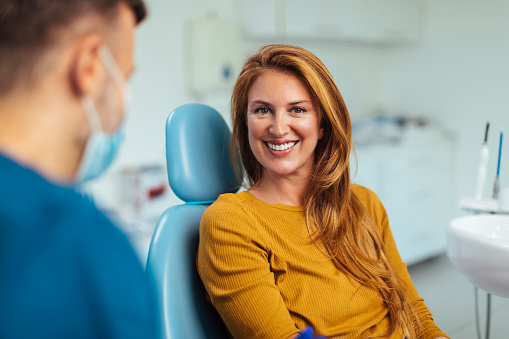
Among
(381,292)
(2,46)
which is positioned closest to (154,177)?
(381,292)

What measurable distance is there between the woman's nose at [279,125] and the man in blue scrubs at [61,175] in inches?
26.7

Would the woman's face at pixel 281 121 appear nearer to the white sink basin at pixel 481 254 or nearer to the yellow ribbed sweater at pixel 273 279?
the yellow ribbed sweater at pixel 273 279

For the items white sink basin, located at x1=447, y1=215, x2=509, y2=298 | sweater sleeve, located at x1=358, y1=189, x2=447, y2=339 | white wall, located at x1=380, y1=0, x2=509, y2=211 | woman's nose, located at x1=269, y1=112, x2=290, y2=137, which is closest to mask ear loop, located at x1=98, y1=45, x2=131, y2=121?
woman's nose, located at x1=269, y1=112, x2=290, y2=137

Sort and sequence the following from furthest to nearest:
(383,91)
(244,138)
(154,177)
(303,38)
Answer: (383,91) < (303,38) < (154,177) < (244,138)

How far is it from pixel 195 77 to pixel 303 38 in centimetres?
95

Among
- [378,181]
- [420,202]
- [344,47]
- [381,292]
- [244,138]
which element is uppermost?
[344,47]

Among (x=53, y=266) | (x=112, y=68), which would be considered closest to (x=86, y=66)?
(x=112, y=68)

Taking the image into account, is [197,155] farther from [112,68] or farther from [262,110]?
[112,68]

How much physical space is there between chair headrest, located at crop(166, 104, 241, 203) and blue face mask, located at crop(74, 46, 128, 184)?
26.4 inches

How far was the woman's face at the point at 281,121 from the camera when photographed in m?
1.31

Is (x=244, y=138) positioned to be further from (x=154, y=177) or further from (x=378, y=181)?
(x=378, y=181)

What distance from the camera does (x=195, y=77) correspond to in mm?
2934

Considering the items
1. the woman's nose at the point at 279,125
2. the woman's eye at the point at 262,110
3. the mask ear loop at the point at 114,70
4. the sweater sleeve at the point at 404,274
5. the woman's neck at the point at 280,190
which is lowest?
the sweater sleeve at the point at 404,274

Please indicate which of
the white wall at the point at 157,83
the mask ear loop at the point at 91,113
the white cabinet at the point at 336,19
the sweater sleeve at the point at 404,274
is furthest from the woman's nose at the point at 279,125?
the white cabinet at the point at 336,19
